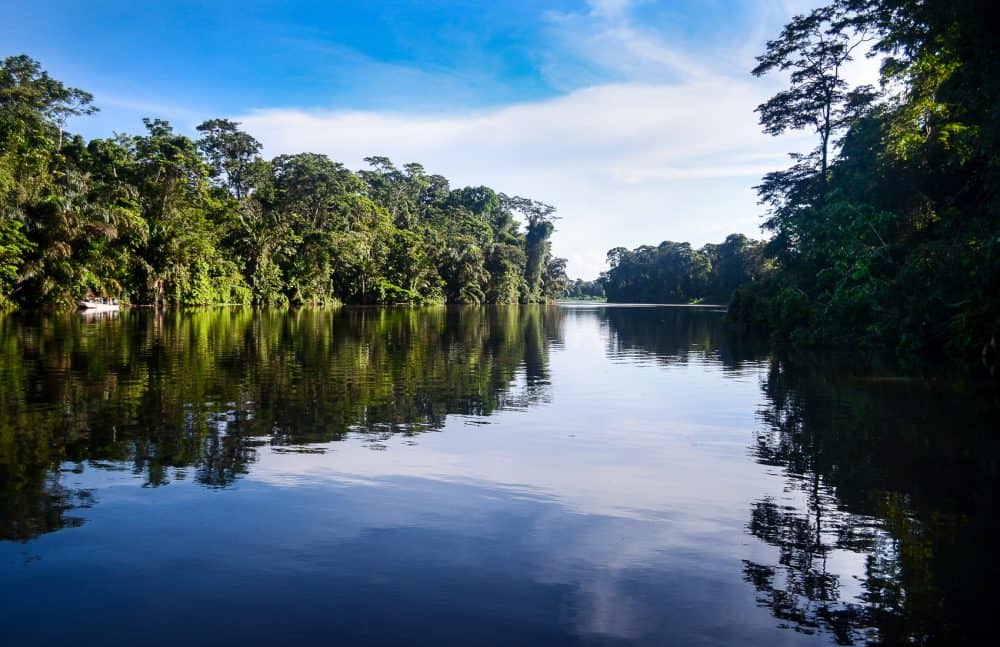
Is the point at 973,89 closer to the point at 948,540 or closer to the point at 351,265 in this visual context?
the point at 948,540

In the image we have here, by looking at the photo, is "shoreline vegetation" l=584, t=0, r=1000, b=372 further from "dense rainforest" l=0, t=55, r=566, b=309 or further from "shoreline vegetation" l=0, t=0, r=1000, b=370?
"dense rainforest" l=0, t=55, r=566, b=309

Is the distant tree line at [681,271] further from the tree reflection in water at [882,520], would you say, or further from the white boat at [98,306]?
the tree reflection in water at [882,520]

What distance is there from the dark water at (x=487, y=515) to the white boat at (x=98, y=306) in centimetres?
3571

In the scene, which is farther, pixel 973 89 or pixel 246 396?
pixel 973 89

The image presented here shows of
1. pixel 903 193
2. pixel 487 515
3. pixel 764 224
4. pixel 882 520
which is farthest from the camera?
pixel 764 224

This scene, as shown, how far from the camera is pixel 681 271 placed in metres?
146

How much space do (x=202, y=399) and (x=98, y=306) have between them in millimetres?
41034

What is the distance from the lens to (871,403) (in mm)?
14023

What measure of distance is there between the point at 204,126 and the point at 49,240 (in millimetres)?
34697

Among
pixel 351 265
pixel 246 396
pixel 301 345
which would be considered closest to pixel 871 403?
pixel 246 396

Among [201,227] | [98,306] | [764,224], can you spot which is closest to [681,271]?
[764,224]

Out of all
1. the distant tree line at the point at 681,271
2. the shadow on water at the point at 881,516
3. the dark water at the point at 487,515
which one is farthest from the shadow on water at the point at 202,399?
the distant tree line at the point at 681,271

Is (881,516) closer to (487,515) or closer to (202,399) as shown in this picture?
(487,515)

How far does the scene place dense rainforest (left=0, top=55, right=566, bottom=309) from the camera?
43.6m
